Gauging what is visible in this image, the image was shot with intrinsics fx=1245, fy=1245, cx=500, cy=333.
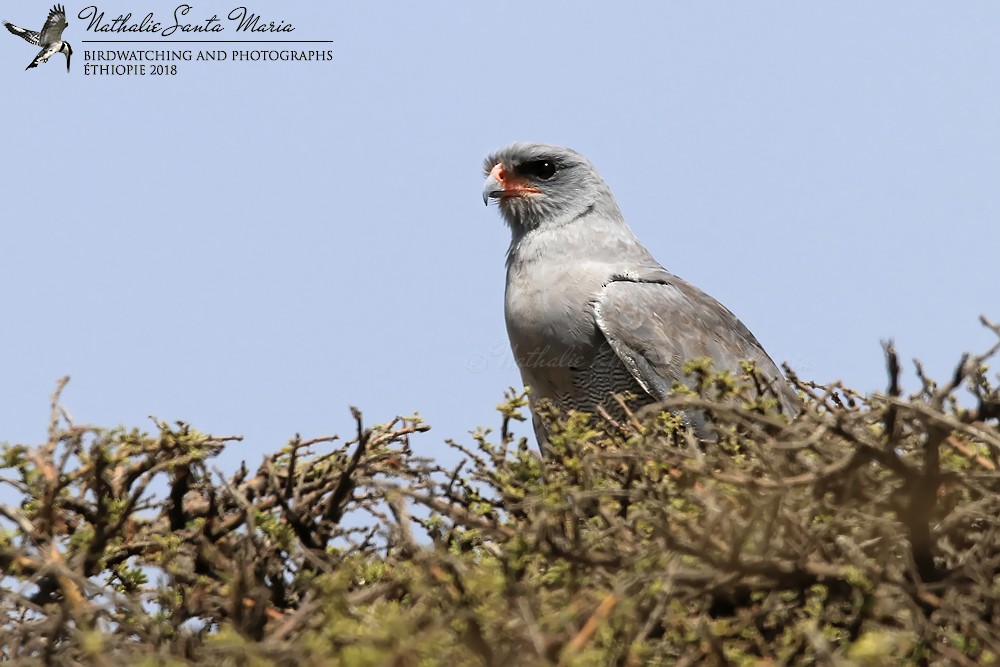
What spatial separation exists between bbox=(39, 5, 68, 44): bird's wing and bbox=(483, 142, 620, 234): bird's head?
426 cm

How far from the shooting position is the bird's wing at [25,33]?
31.5 feet

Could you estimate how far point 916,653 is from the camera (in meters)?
2.41

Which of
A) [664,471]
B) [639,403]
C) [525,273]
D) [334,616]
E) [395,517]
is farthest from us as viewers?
[525,273]

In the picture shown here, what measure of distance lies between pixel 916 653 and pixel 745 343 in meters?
4.98

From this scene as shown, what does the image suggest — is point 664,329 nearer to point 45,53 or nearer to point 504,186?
point 504,186

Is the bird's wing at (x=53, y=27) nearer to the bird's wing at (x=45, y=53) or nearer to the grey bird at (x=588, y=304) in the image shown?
the bird's wing at (x=45, y=53)

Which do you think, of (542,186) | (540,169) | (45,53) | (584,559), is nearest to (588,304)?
(542,186)

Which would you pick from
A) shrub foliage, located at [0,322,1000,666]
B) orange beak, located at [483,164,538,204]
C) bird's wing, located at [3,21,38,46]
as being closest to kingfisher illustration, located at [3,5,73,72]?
bird's wing, located at [3,21,38,46]

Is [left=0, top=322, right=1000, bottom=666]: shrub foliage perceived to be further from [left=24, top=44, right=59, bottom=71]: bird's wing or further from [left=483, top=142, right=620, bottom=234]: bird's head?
[left=24, top=44, right=59, bottom=71]: bird's wing

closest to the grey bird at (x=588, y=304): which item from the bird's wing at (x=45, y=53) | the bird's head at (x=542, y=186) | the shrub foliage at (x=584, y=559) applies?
the bird's head at (x=542, y=186)

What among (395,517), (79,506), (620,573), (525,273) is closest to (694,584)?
(620,573)

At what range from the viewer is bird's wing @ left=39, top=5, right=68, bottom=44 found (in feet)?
32.1

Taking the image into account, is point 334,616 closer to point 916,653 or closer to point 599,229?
point 916,653

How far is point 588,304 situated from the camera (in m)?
6.70
